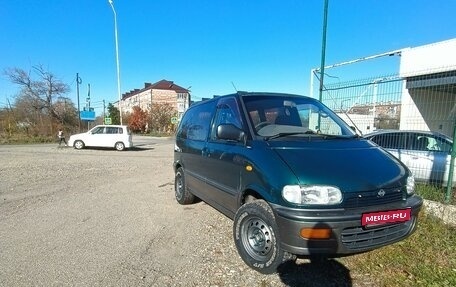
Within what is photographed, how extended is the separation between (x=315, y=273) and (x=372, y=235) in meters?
0.75

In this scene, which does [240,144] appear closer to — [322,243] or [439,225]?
[322,243]

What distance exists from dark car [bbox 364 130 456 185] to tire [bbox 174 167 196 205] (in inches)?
160

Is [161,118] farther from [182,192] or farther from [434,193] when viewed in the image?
[434,193]

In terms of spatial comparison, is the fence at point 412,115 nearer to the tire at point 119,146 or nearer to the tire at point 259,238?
the tire at point 259,238

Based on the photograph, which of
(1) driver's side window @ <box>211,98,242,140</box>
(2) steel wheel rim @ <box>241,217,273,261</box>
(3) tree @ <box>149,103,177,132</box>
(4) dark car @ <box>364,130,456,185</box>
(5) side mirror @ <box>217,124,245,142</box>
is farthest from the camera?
(3) tree @ <box>149,103,177,132</box>

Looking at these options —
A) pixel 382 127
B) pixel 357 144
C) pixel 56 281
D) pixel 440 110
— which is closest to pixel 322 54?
pixel 382 127

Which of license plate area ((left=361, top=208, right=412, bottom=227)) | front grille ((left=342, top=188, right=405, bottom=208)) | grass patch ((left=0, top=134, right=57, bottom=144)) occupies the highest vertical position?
front grille ((left=342, top=188, right=405, bottom=208))

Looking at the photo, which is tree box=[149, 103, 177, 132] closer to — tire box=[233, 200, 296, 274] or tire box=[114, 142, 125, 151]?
tire box=[114, 142, 125, 151]

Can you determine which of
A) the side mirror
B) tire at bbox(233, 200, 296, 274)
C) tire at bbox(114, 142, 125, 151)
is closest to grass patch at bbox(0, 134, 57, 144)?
tire at bbox(114, 142, 125, 151)

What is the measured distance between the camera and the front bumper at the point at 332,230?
110 inches

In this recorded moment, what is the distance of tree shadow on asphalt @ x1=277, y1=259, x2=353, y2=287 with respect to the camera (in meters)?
3.12

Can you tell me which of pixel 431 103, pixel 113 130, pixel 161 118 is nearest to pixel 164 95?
pixel 161 118

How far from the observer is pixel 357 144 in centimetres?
372

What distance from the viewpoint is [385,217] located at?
2.99 metres
